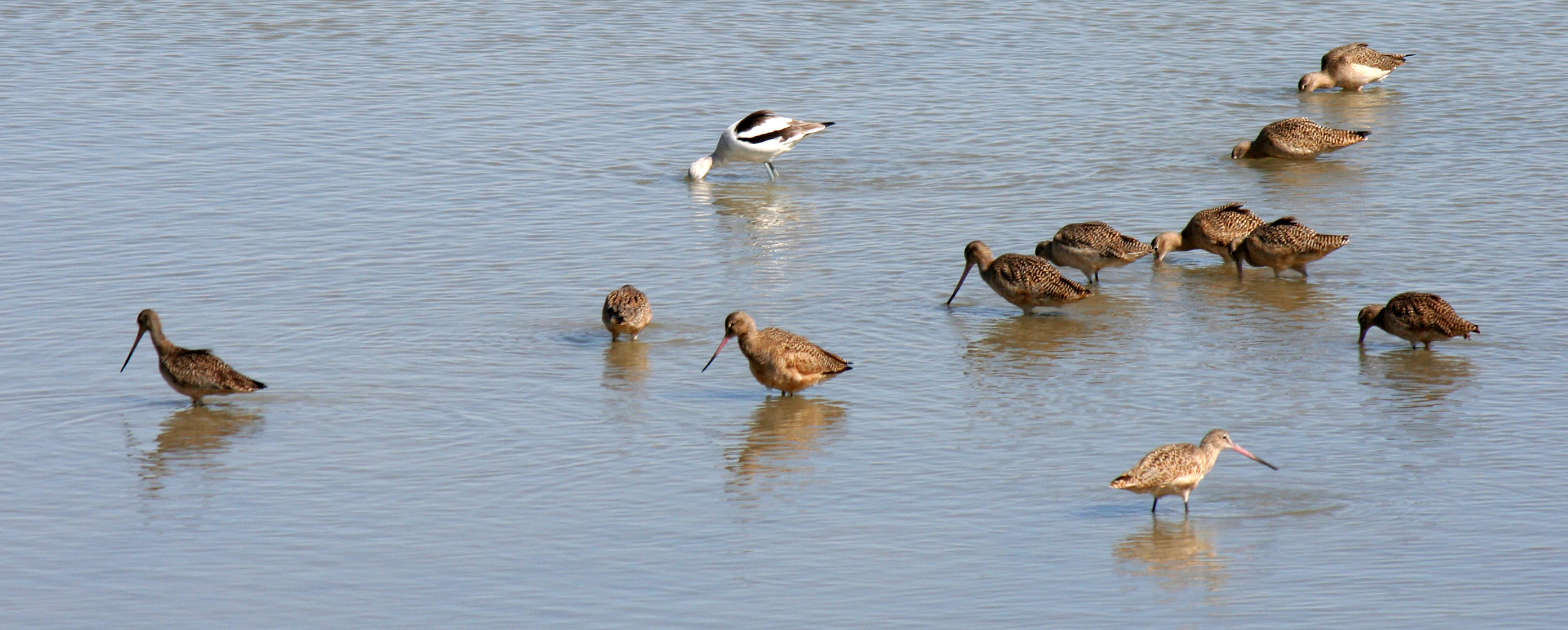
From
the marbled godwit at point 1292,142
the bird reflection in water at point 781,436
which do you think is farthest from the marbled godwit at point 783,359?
the marbled godwit at point 1292,142

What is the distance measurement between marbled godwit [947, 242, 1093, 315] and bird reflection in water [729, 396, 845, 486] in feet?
7.32

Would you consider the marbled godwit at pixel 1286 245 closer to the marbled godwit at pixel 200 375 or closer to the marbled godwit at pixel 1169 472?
the marbled godwit at pixel 1169 472

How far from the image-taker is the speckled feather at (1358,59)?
21.1 metres

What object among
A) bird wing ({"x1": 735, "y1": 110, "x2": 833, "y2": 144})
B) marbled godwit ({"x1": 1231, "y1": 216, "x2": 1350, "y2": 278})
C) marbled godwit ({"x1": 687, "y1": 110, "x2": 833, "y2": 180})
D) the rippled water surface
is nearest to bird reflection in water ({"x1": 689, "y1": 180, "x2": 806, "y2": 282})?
the rippled water surface

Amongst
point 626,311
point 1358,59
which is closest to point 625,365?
point 626,311

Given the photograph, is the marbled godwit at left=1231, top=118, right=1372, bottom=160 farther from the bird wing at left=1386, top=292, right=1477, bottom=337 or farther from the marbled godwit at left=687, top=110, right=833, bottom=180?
the bird wing at left=1386, top=292, right=1477, bottom=337

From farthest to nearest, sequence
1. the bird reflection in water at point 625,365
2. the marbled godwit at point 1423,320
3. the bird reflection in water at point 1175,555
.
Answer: the marbled godwit at point 1423,320
the bird reflection in water at point 625,365
the bird reflection in water at point 1175,555

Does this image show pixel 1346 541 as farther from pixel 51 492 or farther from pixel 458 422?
pixel 51 492

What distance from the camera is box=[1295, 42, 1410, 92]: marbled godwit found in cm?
2103

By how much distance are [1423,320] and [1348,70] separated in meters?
10.2

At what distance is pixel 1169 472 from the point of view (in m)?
8.56

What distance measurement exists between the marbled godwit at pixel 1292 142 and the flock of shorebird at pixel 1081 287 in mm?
11

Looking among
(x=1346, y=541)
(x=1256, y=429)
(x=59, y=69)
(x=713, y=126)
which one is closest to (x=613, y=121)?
(x=713, y=126)

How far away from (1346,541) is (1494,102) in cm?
1276
